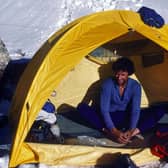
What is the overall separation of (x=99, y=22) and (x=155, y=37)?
61 cm

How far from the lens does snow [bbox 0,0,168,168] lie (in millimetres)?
11938

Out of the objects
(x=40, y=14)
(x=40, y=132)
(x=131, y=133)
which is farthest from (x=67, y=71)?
(x=40, y=14)

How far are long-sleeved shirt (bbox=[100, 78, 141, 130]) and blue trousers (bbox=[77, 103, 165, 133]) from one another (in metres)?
0.11

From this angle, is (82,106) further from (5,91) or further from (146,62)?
(5,91)

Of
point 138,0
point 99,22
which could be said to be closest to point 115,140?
point 99,22

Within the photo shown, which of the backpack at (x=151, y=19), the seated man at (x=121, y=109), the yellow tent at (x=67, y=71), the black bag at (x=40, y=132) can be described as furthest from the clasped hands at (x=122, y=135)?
the backpack at (x=151, y=19)

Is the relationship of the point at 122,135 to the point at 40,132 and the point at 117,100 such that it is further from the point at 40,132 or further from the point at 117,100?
the point at 40,132

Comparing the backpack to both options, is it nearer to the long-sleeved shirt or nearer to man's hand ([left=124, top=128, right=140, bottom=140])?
the long-sleeved shirt

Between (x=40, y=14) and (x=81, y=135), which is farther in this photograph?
(x=40, y=14)

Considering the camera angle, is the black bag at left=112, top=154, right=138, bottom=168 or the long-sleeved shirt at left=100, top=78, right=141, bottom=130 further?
the long-sleeved shirt at left=100, top=78, right=141, bottom=130

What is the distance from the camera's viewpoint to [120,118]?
5988mm

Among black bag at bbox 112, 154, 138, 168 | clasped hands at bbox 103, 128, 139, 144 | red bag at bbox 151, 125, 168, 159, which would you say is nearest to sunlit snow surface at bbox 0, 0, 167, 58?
clasped hands at bbox 103, 128, 139, 144

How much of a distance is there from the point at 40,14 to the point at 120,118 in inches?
306

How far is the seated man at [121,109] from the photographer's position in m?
5.67
